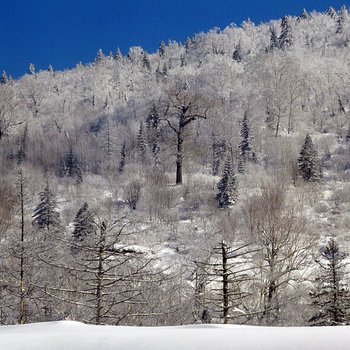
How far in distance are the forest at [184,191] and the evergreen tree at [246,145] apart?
12cm

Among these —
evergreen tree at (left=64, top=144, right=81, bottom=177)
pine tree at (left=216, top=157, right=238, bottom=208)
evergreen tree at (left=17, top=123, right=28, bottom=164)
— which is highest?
evergreen tree at (left=17, top=123, right=28, bottom=164)

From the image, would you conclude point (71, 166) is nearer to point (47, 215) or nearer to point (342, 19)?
point (47, 215)

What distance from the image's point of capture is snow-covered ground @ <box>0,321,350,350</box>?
2.44 meters

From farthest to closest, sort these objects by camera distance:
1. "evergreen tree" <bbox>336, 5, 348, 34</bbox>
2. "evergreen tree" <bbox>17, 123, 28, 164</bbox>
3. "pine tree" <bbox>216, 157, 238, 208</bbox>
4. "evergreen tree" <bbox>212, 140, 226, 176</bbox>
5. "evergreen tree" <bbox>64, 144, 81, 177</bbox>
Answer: "evergreen tree" <bbox>336, 5, 348, 34</bbox>
"evergreen tree" <bbox>17, 123, 28, 164</bbox>
"evergreen tree" <bbox>64, 144, 81, 177</bbox>
"evergreen tree" <bbox>212, 140, 226, 176</bbox>
"pine tree" <bbox>216, 157, 238, 208</bbox>

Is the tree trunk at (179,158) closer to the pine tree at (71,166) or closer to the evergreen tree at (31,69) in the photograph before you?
the pine tree at (71,166)

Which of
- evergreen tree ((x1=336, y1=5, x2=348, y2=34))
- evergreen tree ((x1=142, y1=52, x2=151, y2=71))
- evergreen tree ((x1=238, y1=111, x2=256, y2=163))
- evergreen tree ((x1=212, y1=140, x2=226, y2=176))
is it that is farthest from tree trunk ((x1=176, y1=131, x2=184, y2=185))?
evergreen tree ((x1=336, y1=5, x2=348, y2=34))

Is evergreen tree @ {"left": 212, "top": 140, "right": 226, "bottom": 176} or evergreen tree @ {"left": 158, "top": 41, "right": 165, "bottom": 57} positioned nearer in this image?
evergreen tree @ {"left": 212, "top": 140, "right": 226, "bottom": 176}

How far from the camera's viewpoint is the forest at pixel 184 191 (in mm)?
10766

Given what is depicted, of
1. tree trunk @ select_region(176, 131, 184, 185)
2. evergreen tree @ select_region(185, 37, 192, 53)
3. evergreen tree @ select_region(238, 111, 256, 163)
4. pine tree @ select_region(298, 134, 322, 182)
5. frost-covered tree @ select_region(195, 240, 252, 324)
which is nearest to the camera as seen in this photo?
frost-covered tree @ select_region(195, 240, 252, 324)

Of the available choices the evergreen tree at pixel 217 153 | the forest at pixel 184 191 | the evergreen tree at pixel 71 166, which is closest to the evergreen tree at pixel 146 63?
the forest at pixel 184 191

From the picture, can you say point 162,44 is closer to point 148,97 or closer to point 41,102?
point 41,102

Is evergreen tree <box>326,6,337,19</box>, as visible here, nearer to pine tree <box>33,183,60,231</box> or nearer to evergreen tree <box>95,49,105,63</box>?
evergreen tree <box>95,49,105,63</box>

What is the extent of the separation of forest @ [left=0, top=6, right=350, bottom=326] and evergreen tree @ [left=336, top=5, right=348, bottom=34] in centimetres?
146

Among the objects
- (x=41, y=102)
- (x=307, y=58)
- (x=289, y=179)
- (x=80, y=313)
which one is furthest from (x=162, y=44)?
(x=80, y=313)
